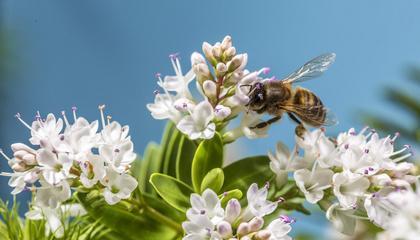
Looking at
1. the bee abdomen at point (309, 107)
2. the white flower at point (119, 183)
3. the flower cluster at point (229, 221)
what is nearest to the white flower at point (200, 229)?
the flower cluster at point (229, 221)

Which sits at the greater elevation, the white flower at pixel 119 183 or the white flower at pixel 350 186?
the white flower at pixel 350 186

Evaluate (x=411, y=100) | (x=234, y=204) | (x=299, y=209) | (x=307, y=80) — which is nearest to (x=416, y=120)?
(x=411, y=100)

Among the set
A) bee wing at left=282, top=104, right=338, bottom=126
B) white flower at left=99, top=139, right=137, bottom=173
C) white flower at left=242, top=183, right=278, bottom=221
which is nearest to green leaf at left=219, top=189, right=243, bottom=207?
white flower at left=242, top=183, right=278, bottom=221

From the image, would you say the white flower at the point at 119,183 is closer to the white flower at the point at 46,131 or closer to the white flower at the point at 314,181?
the white flower at the point at 46,131

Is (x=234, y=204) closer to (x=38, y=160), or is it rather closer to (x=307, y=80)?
(x=38, y=160)

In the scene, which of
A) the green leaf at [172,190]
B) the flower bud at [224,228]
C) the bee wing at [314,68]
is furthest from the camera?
the bee wing at [314,68]

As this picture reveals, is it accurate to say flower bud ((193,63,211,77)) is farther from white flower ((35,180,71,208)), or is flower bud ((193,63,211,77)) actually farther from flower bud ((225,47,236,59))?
white flower ((35,180,71,208))

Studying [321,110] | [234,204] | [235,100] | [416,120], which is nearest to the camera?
[234,204]
